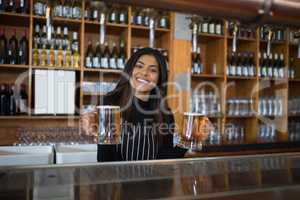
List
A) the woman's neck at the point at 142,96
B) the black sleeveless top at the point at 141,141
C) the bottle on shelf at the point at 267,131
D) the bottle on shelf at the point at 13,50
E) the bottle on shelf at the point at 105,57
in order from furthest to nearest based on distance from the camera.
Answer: the bottle on shelf at the point at 267,131 → the bottle on shelf at the point at 105,57 → the bottle on shelf at the point at 13,50 → the woman's neck at the point at 142,96 → the black sleeveless top at the point at 141,141

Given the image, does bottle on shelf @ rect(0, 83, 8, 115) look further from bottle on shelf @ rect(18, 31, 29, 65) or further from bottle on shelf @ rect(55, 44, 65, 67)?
bottle on shelf @ rect(55, 44, 65, 67)

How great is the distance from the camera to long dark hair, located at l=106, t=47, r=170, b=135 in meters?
1.39

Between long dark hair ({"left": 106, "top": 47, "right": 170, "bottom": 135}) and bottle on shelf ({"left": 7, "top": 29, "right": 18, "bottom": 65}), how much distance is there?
1.55 metres

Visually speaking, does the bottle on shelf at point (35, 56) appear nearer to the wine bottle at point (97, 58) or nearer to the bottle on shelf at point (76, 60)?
the bottle on shelf at point (76, 60)

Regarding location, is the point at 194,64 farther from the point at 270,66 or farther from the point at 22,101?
the point at 22,101

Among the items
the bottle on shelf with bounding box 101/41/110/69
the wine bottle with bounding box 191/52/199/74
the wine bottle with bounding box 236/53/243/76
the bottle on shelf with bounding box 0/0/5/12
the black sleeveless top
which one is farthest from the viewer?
the wine bottle with bounding box 236/53/243/76

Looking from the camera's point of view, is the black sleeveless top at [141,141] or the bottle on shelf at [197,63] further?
the bottle on shelf at [197,63]

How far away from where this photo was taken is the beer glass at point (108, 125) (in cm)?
86

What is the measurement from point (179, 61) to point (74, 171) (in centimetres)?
238

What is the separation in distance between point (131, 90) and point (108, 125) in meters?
0.55

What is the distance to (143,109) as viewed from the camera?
1.42m

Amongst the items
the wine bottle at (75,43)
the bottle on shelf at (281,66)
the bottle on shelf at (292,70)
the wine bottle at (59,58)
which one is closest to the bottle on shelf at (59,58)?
the wine bottle at (59,58)

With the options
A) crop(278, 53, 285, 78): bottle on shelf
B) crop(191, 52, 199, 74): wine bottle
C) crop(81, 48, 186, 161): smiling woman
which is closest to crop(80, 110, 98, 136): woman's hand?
crop(81, 48, 186, 161): smiling woman

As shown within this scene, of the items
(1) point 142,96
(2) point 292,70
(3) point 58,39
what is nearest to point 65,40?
(3) point 58,39
